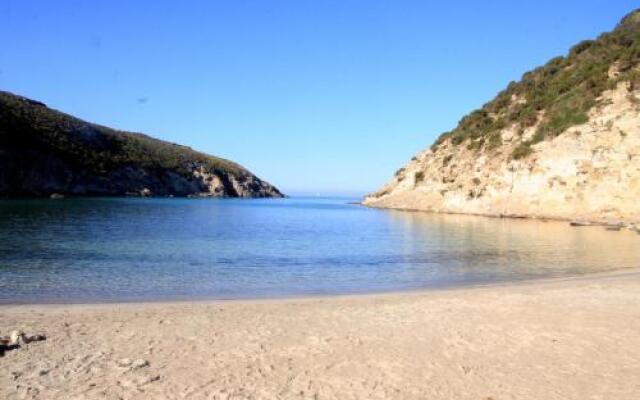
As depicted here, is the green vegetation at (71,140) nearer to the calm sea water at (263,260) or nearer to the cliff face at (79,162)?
the cliff face at (79,162)

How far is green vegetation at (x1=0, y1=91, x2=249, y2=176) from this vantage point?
104 m

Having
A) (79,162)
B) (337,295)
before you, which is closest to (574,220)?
(337,295)

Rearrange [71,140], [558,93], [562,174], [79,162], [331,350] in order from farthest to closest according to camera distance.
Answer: [71,140], [79,162], [558,93], [562,174], [331,350]

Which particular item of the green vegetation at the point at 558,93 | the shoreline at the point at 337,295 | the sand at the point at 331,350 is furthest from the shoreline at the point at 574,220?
the sand at the point at 331,350

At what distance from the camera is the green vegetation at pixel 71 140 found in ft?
340

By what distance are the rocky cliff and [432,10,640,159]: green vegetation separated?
158 mm

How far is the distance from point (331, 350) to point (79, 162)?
117844mm

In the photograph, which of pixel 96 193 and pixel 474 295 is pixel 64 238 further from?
pixel 96 193

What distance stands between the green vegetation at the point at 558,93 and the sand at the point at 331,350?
165ft

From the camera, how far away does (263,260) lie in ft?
73.2

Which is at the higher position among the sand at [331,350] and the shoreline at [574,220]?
the shoreline at [574,220]

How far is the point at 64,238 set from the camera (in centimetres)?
2847

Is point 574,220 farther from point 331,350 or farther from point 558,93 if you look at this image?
point 331,350

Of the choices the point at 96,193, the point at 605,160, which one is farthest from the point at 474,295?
the point at 96,193
